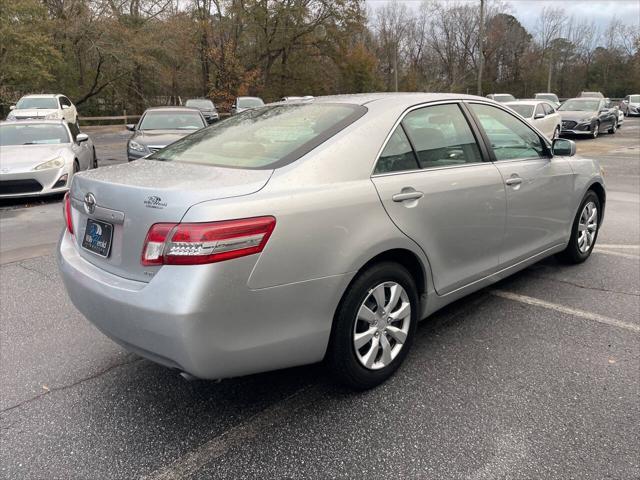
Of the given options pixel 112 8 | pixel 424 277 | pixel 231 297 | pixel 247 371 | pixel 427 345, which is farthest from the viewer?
pixel 112 8

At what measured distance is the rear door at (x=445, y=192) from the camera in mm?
2977

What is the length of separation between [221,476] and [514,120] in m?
3.41

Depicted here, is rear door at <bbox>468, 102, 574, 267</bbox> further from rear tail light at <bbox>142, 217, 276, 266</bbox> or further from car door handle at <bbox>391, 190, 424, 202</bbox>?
rear tail light at <bbox>142, 217, 276, 266</bbox>

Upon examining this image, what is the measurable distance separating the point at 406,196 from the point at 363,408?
1174mm

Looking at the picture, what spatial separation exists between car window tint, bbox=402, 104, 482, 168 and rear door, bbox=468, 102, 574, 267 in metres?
0.21

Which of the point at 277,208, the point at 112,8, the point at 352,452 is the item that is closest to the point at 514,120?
the point at 277,208

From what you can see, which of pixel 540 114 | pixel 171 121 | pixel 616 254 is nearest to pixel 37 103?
pixel 171 121

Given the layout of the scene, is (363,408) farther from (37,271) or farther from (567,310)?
(37,271)

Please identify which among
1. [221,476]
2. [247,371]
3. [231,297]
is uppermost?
[231,297]

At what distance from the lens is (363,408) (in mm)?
2791

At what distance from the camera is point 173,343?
2.28m

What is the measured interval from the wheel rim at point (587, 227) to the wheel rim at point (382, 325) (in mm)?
2737

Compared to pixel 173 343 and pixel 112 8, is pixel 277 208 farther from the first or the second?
pixel 112 8

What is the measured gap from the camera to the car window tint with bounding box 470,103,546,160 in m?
3.86
